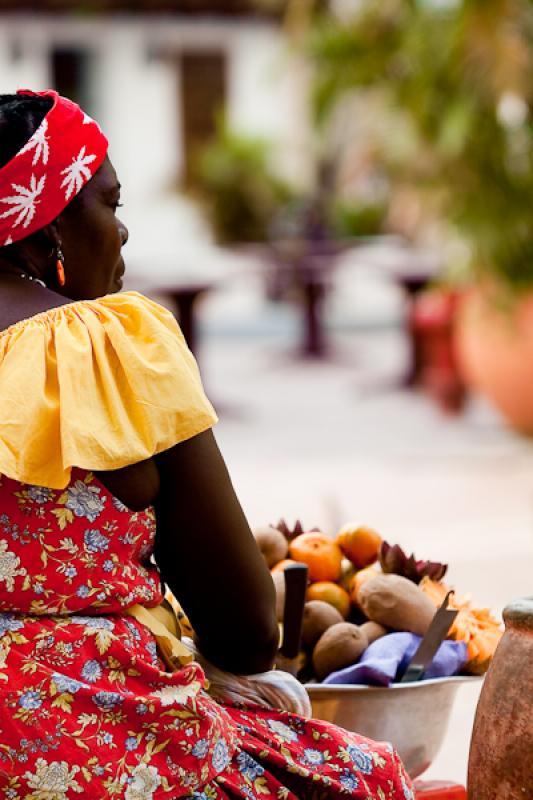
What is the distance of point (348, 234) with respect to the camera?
18.3 metres

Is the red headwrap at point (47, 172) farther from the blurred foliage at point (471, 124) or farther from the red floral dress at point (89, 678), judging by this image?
the blurred foliage at point (471, 124)

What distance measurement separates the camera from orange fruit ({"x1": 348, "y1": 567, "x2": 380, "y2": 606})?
2837 mm

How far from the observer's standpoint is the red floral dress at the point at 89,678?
1.98 metres

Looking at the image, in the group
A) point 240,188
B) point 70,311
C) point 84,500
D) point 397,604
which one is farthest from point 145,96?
point 84,500

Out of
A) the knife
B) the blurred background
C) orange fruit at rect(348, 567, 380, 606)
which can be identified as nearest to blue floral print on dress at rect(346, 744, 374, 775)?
the knife

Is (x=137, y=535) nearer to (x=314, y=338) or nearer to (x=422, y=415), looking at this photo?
(x=422, y=415)

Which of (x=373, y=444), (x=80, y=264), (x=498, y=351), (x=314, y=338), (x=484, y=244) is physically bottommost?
(x=314, y=338)

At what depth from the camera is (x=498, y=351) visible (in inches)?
361

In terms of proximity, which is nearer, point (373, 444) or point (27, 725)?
point (27, 725)

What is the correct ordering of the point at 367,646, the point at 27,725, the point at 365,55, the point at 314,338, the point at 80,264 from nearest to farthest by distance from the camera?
the point at 27,725 < the point at 80,264 < the point at 367,646 < the point at 365,55 < the point at 314,338

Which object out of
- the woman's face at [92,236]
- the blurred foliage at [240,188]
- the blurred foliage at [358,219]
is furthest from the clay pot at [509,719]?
the blurred foliage at [358,219]

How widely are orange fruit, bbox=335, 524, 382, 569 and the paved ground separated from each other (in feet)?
3.23

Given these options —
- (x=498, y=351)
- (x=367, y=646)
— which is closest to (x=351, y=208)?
(x=498, y=351)

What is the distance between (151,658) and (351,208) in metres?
16.8
